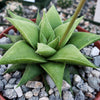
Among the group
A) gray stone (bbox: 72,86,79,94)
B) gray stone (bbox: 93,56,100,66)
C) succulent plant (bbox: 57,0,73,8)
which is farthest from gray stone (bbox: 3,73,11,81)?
succulent plant (bbox: 57,0,73,8)

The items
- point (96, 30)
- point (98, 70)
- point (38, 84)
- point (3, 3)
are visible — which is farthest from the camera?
point (3, 3)

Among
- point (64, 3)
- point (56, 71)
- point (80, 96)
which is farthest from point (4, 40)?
point (64, 3)

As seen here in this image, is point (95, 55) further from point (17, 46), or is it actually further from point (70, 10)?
point (70, 10)

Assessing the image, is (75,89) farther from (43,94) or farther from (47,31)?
(47,31)

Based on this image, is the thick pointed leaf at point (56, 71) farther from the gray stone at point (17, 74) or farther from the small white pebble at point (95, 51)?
the small white pebble at point (95, 51)

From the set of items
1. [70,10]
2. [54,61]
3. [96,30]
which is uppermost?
[54,61]

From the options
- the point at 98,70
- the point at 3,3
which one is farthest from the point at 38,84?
the point at 3,3

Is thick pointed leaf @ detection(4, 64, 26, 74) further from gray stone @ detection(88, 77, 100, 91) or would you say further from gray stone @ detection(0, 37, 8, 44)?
gray stone @ detection(88, 77, 100, 91)
